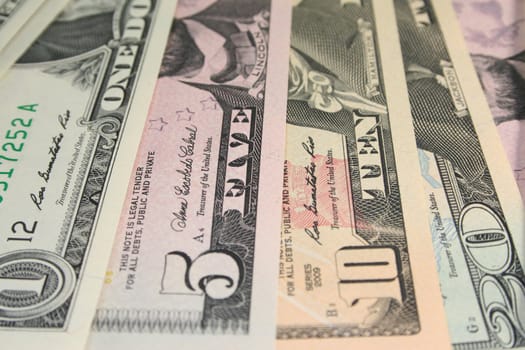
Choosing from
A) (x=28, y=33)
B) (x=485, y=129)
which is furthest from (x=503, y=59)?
(x=28, y=33)

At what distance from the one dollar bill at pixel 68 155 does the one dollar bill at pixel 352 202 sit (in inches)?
5.2

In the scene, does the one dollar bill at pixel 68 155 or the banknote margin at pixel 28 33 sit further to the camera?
the banknote margin at pixel 28 33

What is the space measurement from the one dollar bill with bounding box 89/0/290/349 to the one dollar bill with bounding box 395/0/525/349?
119mm

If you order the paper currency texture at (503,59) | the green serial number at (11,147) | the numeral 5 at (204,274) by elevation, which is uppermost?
the paper currency texture at (503,59)

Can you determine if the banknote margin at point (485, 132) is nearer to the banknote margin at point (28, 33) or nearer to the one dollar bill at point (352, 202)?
the one dollar bill at point (352, 202)

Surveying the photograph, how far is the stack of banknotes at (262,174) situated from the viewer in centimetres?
40

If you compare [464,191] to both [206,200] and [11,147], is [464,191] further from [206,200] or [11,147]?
[11,147]

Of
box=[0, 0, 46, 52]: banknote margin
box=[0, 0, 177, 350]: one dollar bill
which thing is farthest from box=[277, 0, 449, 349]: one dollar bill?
box=[0, 0, 46, 52]: banknote margin

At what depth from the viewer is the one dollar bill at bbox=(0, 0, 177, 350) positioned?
403 mm

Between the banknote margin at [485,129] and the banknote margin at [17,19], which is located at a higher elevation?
the banknote margin at [17,19]

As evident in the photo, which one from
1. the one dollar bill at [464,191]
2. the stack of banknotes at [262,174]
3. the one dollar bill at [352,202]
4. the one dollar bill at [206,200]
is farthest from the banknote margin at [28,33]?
the one dollar bill at [464,191]

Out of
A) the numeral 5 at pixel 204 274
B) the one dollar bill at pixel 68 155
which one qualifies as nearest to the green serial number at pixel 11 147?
the one dollar bill at pixel 68 155

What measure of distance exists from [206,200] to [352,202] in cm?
11

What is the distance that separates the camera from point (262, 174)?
46 centimetres
